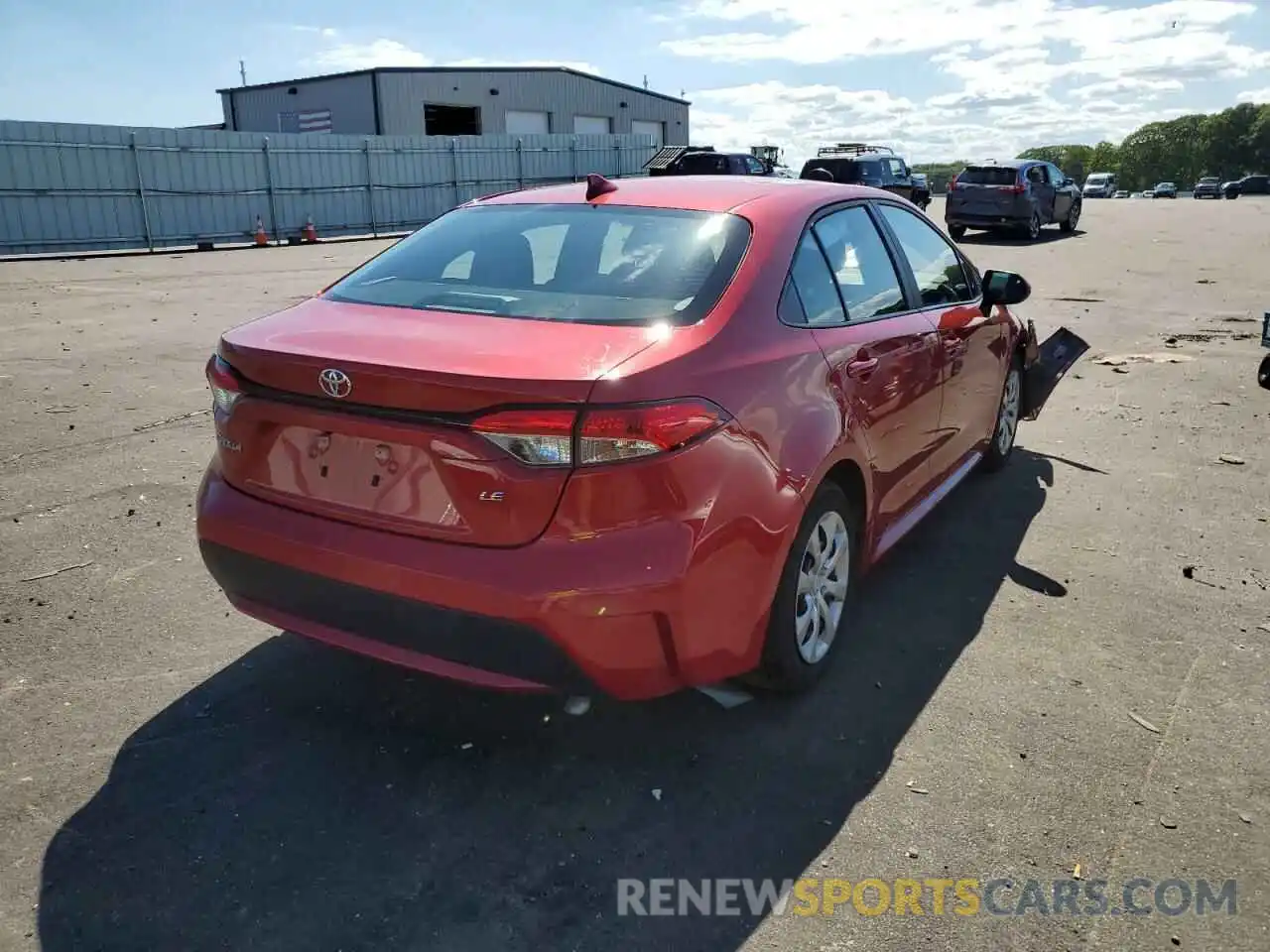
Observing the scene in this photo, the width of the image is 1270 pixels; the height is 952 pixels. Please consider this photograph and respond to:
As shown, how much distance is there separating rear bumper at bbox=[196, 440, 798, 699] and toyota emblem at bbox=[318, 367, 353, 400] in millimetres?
374

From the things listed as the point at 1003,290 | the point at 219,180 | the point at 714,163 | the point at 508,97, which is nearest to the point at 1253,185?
the point at 508,97

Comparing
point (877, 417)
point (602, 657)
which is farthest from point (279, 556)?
point (877, 417)

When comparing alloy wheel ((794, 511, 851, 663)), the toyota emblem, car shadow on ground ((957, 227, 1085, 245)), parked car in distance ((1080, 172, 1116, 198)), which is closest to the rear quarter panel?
alloy wheel ((794, 511, 851, 663))

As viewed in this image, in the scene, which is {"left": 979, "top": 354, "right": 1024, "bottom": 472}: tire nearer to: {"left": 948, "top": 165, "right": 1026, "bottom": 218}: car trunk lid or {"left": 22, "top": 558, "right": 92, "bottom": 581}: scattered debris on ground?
{"left": 22, "top": 558, "right": 92, "bottom": 581}: scattered debris on ground

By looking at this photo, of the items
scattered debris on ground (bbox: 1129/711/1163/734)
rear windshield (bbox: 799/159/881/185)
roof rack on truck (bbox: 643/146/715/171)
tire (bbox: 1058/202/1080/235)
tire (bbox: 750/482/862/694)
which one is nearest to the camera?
tire (bbox: 750/482/862/694)

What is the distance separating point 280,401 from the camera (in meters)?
2.89

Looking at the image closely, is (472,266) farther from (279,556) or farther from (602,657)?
(602,657)

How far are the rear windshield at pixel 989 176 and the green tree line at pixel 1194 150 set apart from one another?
122 metres

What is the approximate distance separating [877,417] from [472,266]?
154 cm

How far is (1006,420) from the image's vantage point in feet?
19.2

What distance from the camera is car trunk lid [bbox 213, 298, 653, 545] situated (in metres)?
2.58

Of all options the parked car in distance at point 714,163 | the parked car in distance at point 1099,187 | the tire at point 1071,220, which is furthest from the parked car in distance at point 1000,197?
the parked car in distance at point 1099,187

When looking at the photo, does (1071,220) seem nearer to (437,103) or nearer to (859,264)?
(437,103)

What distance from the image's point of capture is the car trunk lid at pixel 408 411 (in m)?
2.58
